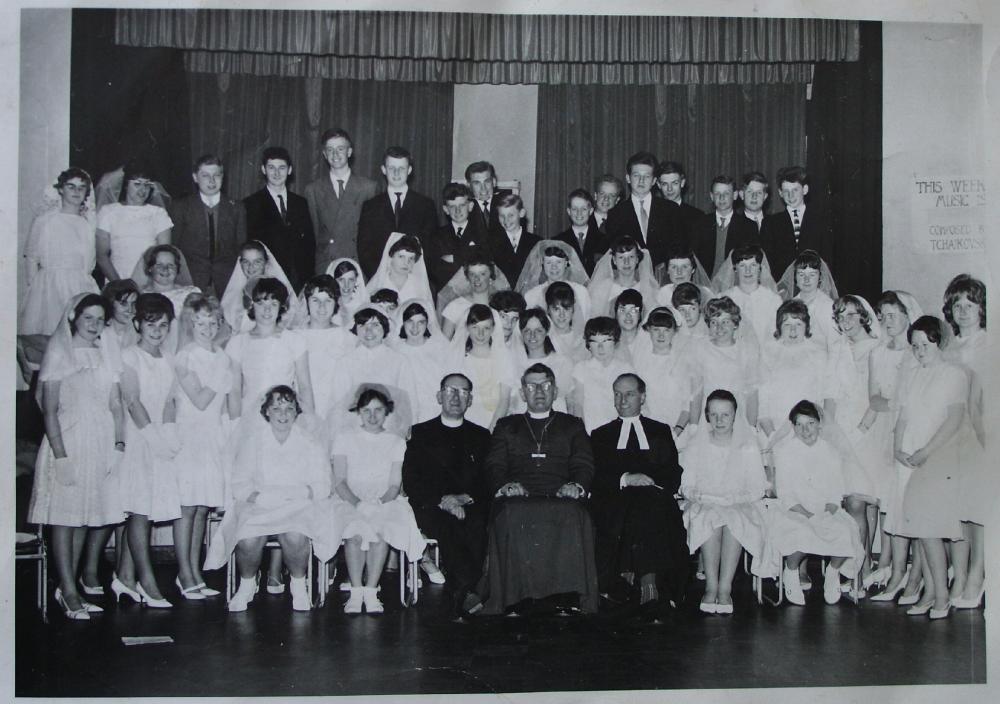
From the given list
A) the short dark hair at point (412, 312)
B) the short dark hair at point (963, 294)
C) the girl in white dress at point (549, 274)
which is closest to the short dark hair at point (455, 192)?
the girl in white dress at point (549, 274)

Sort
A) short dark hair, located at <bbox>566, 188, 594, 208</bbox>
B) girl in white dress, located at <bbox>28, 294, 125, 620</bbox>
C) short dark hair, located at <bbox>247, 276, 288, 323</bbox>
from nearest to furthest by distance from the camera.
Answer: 1. girl in white dress, located at <bbox>28, 294, 125, 620</bbox>
2. short dark hair, located at <bbox>247, 276, 288, 323</bbox>
3. short dark hair, located at <bbox>566, 188, 594, 208</bbox>

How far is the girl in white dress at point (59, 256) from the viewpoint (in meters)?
4.32

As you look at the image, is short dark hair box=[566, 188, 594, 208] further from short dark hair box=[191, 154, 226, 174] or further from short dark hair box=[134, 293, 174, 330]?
short dark hair box=[134, 293, 174, 330]

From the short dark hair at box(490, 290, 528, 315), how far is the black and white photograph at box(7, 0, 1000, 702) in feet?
0.07

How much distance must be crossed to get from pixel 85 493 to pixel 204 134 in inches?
59.9

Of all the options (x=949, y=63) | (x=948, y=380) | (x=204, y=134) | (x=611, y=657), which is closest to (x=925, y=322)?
(x=948, y=380)

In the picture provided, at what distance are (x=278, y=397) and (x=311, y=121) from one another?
3.97 ft

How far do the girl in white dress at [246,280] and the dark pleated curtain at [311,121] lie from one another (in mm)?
255

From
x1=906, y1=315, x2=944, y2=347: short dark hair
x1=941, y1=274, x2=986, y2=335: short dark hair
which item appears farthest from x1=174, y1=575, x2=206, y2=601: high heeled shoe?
x1=941, y1=274, x2=986, y2=335: short dark hair

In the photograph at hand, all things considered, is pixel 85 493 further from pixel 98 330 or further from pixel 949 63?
pixel 949 63

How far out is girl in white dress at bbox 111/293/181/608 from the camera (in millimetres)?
4457

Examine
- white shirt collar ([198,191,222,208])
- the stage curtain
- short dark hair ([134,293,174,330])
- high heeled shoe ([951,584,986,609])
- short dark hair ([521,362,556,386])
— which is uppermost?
the stage curtain

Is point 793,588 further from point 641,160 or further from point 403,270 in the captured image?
point 403,270

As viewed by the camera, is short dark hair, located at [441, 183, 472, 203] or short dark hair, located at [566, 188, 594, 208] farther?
short dark hair, located at [566, 188, 594, 208]
